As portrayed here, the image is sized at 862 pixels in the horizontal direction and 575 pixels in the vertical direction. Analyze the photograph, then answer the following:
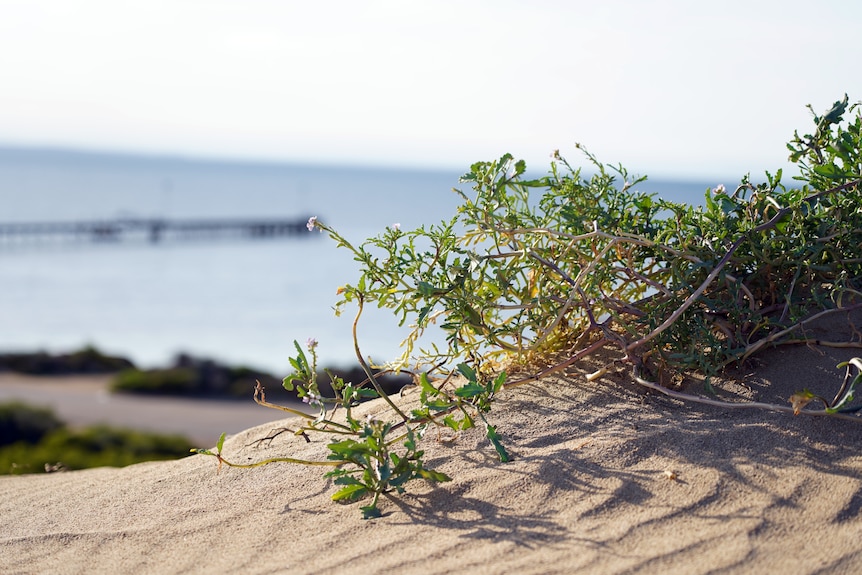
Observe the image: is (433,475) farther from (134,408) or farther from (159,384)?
(159,384)

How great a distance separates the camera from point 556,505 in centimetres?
220

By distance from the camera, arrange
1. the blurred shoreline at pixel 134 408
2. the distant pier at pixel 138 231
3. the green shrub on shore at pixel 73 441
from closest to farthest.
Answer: the green shrub on shore at pixel 73 441 → the blurred shoreline at pixel 134 408 → the distant pier at pixel 138 231

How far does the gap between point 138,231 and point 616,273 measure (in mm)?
53486

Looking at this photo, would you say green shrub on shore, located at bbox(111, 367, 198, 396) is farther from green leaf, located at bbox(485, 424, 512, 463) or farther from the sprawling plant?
green leaf, located at bbox(485, 424, 512, 463)

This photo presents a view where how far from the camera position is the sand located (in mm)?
1961

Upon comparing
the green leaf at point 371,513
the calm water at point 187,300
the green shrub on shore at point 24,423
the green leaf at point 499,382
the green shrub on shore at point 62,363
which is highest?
the green leaf at point 499,382

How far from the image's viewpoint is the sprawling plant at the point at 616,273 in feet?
8.43

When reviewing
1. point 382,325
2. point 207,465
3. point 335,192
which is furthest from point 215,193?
point 207,465

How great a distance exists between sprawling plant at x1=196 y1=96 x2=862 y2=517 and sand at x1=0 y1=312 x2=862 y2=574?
0.35 ft

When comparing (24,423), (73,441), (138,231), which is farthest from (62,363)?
(138,231)

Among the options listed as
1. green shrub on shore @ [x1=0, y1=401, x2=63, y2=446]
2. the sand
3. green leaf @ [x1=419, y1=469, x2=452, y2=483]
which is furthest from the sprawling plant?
green shrub on shore @ [x1=0, y1=401, x2=63, y2=446]

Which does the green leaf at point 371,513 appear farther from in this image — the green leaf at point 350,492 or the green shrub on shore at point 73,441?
the green shrub on shore at point 73,441

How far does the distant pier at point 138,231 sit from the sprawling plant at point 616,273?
147 feet

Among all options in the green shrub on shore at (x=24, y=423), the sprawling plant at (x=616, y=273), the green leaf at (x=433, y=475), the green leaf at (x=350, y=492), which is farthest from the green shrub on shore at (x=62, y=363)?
the green leaf at (x=433, y=475)
